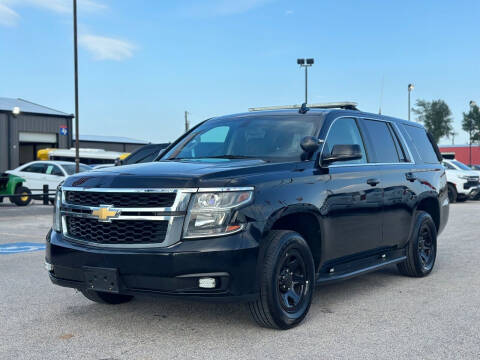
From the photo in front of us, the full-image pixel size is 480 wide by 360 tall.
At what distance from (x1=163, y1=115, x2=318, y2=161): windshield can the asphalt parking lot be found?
A: 56.4 inches

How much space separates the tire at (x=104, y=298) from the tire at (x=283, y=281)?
1.62 meters

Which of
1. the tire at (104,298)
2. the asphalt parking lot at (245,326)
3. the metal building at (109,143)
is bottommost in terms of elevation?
the asphalt parking lot at (245,326)

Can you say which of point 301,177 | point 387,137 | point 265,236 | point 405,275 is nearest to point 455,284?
point 405,275

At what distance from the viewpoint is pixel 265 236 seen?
465cm

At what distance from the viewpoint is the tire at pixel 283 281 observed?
4.65 meters

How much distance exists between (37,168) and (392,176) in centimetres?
2073

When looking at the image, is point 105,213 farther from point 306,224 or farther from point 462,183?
point 462,183

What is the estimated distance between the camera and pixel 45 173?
2462 cm

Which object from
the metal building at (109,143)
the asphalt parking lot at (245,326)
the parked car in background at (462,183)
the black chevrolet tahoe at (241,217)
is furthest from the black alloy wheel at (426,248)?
the metal building at (109,143)

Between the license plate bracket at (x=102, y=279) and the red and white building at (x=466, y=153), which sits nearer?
the license plate bracket at (x=102, y=279)

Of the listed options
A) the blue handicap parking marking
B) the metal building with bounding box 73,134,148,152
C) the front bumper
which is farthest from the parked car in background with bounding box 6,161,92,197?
the metal building with bounding box 73,134,148,152

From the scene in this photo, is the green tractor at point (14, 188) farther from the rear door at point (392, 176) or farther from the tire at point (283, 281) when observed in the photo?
the tire at point (283, 281)

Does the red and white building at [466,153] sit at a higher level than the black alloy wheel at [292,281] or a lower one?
higher

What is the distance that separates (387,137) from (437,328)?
2.65m
